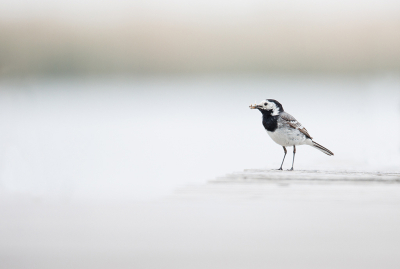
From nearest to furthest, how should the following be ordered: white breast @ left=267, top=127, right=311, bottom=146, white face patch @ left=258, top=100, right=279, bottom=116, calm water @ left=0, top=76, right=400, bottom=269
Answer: calm water @ left=0, top=76, right=400, bottom=269, white breast @ left=267, top=127, right=311, bottom=146, white face patch @ left=258, top=100, right=279, bottom=116

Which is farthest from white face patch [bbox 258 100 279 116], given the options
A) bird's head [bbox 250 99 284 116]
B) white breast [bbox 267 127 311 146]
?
white breast [bbox 267 127 311 146]

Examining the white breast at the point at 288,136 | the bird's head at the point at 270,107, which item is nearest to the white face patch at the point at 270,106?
the bird's head at the point at 270,107

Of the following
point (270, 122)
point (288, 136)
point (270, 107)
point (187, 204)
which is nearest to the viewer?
point (187, 204)

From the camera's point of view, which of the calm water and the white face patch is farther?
the white face patch

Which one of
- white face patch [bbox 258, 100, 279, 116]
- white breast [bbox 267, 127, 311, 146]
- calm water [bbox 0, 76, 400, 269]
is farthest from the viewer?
white face patch [bbox 258, 100, 279, 116]

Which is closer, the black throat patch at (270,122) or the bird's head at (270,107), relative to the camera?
the black throat patch at (270,122)

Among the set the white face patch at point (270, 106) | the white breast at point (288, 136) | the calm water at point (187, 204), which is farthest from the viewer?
the white face patch at point (270, 106)

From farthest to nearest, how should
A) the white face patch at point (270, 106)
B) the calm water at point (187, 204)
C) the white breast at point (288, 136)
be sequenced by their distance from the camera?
the white face patch at point (270, 106) → the white breast at point (288, 136) → the calm water at point (187, 204)

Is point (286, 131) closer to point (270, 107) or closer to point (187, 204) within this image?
point (270, 107)

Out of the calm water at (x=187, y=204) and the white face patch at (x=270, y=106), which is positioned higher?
the white face patch at (x=270, y=106)

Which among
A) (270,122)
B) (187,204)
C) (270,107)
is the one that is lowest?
(187,204)

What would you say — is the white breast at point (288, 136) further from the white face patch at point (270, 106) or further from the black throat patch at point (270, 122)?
the white face patch at point (270, 106)

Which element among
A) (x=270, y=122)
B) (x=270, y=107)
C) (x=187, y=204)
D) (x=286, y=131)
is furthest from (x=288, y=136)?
(x=187, y=204)

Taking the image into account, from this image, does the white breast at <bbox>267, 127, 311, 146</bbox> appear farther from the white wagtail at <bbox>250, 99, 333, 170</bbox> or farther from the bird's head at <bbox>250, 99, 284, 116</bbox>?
the bird's head at <bbox>250, 99, 284, 116</bbox>
